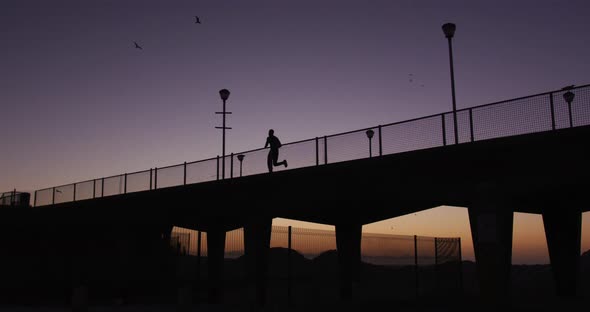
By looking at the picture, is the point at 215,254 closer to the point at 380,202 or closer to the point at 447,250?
the point at 380,202

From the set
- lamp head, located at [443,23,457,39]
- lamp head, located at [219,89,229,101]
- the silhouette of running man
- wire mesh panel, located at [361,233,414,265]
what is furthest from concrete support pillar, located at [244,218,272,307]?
lamp head, located at [443,23,457,39]

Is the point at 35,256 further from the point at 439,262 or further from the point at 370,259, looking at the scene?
the point at 439,262

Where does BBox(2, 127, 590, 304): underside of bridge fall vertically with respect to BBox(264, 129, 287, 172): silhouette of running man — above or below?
below

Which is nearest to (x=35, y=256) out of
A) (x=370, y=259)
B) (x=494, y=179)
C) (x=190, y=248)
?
(x=190, y=248)

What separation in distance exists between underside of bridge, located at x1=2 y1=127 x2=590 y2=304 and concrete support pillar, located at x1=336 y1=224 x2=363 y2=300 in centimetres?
6

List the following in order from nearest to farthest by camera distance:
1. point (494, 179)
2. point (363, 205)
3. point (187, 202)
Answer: point (494, 179) → point (363, 205) → point (187, 202)

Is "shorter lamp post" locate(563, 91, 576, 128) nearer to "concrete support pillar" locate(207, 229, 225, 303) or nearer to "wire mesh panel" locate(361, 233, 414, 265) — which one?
"wire mesh panel" locate(361, 233, 414, 265)

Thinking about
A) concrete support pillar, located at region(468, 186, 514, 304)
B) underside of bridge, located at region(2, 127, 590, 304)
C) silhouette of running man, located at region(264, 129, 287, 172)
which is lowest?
concrete support pillar, located at region(468, 186, 514, 304)

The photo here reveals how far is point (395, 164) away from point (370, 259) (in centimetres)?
1039

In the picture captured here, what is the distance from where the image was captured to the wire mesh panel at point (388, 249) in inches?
1232

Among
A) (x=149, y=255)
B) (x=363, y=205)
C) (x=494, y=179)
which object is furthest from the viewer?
(x=149, y=255)

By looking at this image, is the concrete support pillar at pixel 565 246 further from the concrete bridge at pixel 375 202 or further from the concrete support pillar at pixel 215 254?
the concrete support pillar at pixel 215 254

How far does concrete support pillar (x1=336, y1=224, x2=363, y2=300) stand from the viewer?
34.4m

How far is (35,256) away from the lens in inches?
1452
